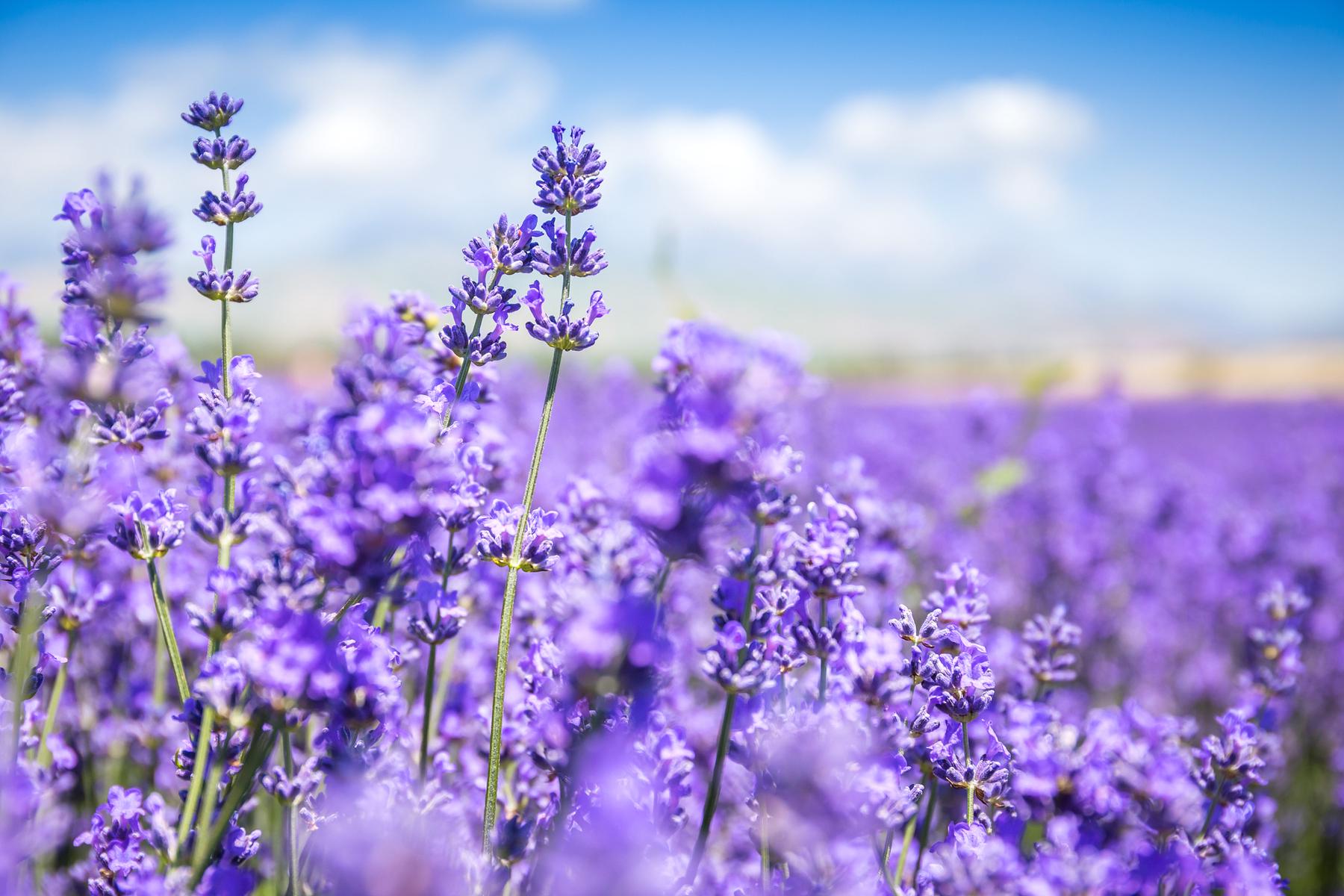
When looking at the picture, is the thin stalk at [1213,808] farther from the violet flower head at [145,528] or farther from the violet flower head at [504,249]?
the violet flower head at [145,528]

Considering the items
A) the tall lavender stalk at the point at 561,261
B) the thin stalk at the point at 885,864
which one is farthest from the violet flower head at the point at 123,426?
the thin stalk at the point at 885,864

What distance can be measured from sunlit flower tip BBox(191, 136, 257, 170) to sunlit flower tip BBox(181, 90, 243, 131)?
0.10 feet

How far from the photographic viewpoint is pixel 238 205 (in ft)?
5.18

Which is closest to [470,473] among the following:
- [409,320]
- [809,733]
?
[409,320]

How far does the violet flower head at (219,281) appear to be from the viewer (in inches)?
59.9

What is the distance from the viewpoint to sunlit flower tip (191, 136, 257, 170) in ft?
5.20

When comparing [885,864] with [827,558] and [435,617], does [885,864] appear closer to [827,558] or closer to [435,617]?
[827,558]

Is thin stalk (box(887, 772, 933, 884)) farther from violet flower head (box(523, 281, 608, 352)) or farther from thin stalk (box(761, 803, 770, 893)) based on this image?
violet flower head (box(523, 281, 608, 352))

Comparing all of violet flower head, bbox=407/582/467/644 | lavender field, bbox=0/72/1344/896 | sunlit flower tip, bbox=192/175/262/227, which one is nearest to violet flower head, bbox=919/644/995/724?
lavender field, bbox=0/72/1344/896

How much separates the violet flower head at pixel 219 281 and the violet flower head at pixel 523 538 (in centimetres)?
59

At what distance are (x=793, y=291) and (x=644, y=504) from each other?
644 feet

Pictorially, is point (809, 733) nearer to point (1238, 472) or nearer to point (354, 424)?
point (354, 424)

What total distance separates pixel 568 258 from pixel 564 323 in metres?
0.12

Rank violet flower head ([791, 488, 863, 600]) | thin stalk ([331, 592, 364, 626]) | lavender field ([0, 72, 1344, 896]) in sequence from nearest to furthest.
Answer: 1. lavender field ([0, 72, 1344, 896])
2. thin stalk ([331, 592, 364, 626])
3. violet flower head ([791, 488, 863, 600])
